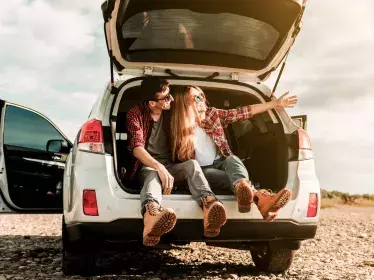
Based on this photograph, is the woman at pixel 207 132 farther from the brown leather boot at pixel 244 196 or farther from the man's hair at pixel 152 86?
the man's hair at pixel 152 86

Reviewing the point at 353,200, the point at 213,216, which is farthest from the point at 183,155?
the point at 353,200

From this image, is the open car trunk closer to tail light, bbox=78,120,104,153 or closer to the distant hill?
tail light, bbox=78,120,104,153

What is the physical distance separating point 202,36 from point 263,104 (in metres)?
0.90

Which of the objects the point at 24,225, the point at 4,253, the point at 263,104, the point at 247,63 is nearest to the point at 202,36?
the point at 247,63

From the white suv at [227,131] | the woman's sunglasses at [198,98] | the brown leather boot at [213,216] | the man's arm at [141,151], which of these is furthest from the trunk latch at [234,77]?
the brown leather boot at [213,216]

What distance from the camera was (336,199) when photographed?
26.7 m

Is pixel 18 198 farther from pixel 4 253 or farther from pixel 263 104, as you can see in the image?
pixel 263 104

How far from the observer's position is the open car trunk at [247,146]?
4.80 meters

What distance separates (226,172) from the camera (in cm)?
471

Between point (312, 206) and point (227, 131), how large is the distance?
1.63m

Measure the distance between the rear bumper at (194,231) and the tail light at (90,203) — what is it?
92 mm

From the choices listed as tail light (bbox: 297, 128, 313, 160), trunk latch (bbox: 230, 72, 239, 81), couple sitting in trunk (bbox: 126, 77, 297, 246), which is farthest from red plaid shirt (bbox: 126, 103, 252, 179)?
tail light (bbox: 297, 128, 313, 160)

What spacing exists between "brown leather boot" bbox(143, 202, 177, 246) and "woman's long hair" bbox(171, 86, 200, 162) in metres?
0.77

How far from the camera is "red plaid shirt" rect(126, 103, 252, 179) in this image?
4.66 m
